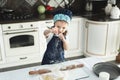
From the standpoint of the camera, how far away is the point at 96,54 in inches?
132

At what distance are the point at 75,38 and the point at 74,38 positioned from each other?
2 cm

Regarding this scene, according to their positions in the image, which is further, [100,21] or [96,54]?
[96,54]

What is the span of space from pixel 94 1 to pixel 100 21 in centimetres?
81

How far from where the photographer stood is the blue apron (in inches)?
66.3

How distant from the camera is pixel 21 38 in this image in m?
3.10

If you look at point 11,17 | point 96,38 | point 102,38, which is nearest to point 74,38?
point 96,38

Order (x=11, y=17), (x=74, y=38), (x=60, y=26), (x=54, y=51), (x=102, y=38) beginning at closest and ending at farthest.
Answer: (x=60, y=26) < (x=54, y=51) < (x=11, y=17) < (x=102, y=38) < (x=74, y=38)

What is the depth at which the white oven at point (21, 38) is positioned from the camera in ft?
9.65

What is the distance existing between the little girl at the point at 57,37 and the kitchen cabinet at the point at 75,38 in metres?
1.63

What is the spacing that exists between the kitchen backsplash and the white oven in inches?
23.4

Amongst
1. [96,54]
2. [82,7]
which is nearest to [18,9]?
[82,7]

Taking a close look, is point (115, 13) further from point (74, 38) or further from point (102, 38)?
point (74, 38)

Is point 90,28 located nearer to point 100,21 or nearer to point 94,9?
point 100,21

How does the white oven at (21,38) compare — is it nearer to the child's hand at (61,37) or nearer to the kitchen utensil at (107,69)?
the child's hand at (61,37)
